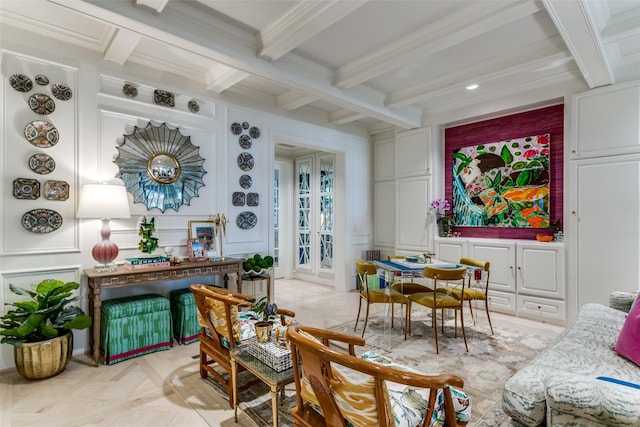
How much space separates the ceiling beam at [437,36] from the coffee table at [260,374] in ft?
9.24

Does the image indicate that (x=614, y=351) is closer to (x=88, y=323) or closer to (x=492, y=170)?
(x=492, y=170)

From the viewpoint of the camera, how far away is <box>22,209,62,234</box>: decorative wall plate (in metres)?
2.71

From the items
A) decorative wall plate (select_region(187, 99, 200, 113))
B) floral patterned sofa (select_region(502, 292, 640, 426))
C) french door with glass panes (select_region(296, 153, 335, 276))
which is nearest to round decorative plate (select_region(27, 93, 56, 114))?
decorative wall plate (select_region(187, 99, 200, 113))

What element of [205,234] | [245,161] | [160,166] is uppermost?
[245,161]

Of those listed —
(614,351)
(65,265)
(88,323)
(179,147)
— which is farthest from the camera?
(179,147)

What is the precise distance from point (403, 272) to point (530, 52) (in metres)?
2.49

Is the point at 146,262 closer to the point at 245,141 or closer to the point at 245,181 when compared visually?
the point at 245,181

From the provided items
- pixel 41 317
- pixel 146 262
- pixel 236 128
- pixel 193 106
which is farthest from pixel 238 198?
pixel 41 317

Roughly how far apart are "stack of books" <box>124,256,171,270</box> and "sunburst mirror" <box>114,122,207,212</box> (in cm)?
59

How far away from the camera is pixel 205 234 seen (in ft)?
12.3

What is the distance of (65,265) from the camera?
113 inches

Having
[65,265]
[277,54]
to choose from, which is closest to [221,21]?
[277,54]

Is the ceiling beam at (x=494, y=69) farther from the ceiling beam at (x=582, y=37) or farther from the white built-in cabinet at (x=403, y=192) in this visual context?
the white built-in cabinet at (x=403, y=192)

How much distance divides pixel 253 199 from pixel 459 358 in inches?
114
